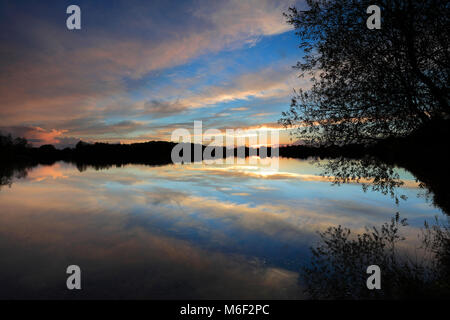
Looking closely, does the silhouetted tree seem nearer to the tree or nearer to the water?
the water

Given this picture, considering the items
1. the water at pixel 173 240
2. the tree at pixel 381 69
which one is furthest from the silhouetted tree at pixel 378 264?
the tree at pixel 381 69

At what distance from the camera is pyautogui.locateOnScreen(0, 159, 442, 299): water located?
668cm

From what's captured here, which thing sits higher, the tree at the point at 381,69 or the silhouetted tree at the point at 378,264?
the tree at the point at 381,69

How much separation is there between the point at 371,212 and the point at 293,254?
29.8 ft

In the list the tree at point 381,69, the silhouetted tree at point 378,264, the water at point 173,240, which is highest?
the tree at point 381,69

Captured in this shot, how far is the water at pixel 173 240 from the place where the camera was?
6.68 meters

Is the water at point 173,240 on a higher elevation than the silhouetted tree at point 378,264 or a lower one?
lower

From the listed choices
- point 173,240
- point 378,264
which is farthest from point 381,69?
point 173,240

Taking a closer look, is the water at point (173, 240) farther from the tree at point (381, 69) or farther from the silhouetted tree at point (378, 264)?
the tree at point (381, 69)

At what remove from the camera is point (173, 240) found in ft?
33.8

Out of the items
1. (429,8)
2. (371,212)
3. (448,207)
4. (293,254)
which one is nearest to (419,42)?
(429,8)

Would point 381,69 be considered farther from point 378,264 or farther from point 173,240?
point 173,240

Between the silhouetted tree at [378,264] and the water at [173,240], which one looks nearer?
the silhouetted tree at [378,264]

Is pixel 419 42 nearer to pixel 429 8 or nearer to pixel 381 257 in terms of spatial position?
pixel 429 8
